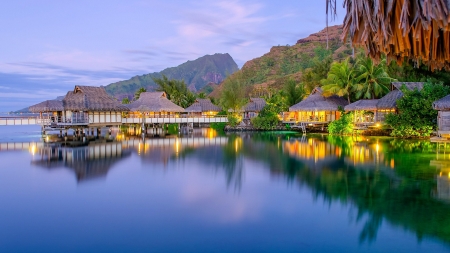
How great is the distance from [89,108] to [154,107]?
9085mm

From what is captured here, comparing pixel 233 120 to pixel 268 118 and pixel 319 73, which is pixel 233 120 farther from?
pixel 319 73

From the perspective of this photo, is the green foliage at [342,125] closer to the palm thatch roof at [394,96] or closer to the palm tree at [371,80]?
the palm tree at [371,80]

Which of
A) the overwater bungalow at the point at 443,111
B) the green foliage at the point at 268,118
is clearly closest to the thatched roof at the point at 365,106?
the overwater bungalow at the point at 443,111

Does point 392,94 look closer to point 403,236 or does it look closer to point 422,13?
point 403,236

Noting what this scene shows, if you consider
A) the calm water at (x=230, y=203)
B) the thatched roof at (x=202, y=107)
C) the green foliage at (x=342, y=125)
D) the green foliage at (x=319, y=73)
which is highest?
the green foliage at (x=319, y=73)

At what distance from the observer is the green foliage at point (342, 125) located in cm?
2689

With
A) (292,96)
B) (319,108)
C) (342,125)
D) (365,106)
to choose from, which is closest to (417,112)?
(365,106)

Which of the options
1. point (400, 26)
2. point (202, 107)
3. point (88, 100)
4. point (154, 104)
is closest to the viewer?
point (400, 26)

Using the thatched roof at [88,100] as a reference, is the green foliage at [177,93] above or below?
above

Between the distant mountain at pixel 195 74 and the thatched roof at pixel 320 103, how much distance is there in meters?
82.4

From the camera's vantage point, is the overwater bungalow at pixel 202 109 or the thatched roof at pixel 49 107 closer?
the thatched roof at pixel 49 107

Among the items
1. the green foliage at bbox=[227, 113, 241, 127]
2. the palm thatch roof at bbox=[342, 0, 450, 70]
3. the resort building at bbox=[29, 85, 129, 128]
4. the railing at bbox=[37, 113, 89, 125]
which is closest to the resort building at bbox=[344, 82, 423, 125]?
the green foliage at bbox=[227, 113, 241, 127]

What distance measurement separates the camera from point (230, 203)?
10156 mm

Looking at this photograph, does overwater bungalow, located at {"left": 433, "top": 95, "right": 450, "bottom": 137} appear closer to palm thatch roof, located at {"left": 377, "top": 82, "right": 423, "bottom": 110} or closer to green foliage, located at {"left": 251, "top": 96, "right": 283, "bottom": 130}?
palm thatch roof, located at {"left": 377, "top": 82, "right": 423, "bottom": 110}
